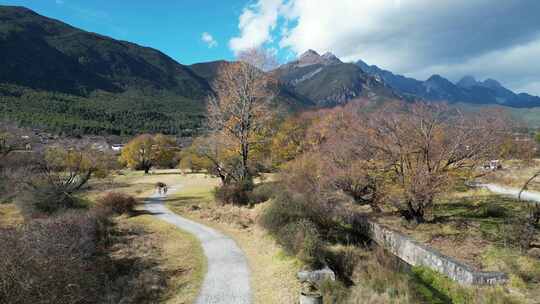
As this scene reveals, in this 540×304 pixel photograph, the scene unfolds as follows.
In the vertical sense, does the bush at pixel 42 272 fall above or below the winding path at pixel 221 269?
above

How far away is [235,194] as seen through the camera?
886 inches

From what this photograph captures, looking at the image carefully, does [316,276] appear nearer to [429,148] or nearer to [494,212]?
[429,148]

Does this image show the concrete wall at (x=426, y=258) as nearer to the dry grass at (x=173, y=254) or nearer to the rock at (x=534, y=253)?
the rock at (x=534, y=253)

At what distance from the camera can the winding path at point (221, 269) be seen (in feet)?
30.0

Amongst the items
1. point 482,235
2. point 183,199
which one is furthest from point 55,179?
point 482,235

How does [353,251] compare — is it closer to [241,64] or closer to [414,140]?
[414,140]

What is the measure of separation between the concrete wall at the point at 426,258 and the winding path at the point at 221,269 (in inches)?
283

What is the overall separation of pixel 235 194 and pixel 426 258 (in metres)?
13.3

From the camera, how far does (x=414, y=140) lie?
16266 millimetres

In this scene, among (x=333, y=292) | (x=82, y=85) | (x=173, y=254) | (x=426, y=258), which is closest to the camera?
(x=333, y=292)

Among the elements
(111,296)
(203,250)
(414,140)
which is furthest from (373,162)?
(111,296)

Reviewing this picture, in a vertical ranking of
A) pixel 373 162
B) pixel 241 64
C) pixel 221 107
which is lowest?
pixel 373 162

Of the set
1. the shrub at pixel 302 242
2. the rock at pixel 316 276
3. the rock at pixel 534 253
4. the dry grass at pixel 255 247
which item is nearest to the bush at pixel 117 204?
the dry grass at pixel 255 247

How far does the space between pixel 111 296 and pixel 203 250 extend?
187 inches
